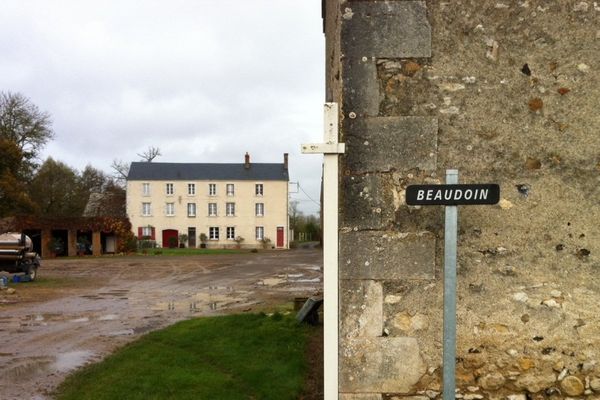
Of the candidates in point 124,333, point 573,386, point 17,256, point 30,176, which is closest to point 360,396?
point 573,386

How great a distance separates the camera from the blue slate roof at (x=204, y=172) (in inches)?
2137

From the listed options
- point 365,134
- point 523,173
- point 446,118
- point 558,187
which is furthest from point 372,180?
point 558,187

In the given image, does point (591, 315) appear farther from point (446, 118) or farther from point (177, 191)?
point (177, 191)

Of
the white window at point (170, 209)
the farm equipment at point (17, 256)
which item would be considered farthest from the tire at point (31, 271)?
the white window at point (170, 209)

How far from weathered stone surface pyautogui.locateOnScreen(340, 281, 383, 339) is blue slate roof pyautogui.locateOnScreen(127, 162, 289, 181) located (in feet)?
163

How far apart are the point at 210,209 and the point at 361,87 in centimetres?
5088

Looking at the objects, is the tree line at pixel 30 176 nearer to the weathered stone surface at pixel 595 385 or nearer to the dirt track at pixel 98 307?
the dirt track at pixel 98 307

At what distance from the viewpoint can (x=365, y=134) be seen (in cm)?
420

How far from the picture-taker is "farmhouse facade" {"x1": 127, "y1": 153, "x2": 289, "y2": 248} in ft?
175

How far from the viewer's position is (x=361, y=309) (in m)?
4.16

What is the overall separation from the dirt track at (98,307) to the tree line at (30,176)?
15.0m

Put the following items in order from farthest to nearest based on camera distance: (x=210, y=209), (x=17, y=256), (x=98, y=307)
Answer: (x=210, y=209)
(x=17, y=256)
(x=98, y=307)

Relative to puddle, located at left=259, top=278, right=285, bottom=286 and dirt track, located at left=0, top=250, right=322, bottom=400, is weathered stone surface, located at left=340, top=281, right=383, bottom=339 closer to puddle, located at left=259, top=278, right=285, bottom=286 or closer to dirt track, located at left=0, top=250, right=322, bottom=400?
dirt track, located at left=0, top=250, right=322, bottom=400

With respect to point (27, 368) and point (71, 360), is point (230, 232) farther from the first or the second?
point (27, 368)
